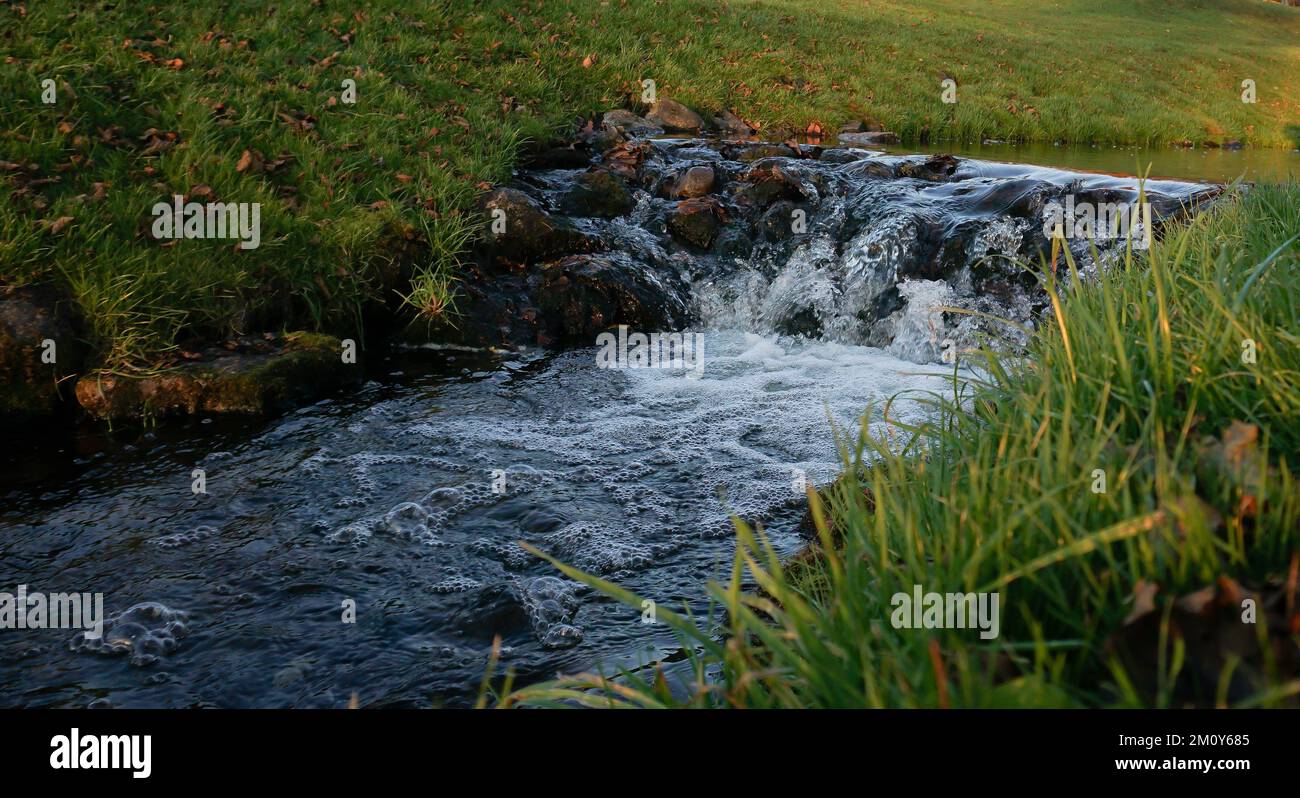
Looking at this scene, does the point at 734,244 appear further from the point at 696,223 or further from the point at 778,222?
the point at 778,222

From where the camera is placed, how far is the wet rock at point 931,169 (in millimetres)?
11812

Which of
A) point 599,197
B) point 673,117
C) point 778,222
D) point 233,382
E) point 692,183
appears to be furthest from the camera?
point 673,117

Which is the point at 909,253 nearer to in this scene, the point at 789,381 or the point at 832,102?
the point at 789,381

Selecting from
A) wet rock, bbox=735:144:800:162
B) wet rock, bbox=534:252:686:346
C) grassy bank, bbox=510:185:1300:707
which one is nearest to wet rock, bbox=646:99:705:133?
wet rock, bbox=735:144:800:162

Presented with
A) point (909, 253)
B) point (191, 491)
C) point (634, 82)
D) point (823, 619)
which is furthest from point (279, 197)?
point (634, 82)

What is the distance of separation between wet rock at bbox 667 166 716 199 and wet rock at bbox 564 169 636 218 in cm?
58

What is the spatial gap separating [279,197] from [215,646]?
17.8ft

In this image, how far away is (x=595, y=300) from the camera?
8.85m

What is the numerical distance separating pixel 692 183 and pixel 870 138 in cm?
835

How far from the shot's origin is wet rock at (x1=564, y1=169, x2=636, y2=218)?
10445 mm

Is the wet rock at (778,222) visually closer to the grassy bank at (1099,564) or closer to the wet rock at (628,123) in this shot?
the wet rock at (628,123)

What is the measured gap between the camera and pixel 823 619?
217 centimetres

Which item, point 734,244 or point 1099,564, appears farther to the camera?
point 734,244

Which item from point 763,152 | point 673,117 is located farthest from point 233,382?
point 673,117
